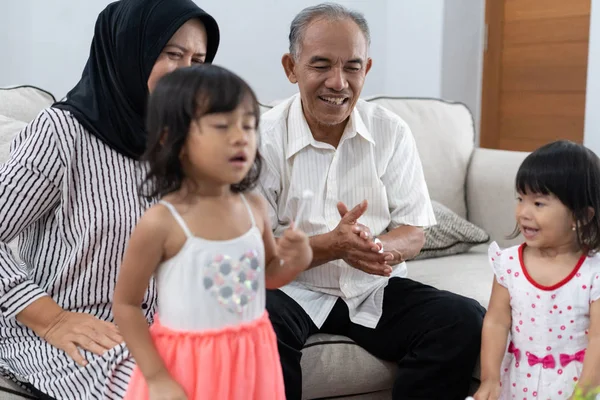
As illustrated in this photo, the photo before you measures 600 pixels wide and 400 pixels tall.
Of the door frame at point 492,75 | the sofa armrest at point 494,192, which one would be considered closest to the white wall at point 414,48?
the door frame at point 492,75

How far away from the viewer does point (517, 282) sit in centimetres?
172

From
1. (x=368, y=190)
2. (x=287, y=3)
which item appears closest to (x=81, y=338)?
(x=368, y=190)

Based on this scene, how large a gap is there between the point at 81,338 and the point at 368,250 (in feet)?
2.12

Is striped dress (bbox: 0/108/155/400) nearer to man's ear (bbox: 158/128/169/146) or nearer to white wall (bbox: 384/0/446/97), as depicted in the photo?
man's ear (bbox: 158/128/169/146)

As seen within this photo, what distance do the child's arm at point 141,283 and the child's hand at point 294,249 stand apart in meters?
0.18

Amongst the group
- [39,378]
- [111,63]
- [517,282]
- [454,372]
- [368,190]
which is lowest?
[454,372]

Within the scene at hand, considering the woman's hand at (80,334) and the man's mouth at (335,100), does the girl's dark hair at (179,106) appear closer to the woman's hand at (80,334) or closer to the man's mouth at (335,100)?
the woman's hand at (80,334)

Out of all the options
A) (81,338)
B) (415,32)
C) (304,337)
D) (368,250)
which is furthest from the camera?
(415,32)

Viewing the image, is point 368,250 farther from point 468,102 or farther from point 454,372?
point 468,102

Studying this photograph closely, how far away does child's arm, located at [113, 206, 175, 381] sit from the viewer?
3.76 feet

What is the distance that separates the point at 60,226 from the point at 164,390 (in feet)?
1.93

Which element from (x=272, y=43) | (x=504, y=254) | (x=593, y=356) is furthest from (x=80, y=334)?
(x=272, y=43)

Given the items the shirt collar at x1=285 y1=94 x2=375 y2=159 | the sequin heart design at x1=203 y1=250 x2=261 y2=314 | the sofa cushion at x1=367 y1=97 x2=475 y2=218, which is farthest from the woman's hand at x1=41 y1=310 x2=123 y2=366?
the sofa cushion at x1=367 y1=97 x2=475 y2=218

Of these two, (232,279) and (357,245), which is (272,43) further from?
(232,279)
